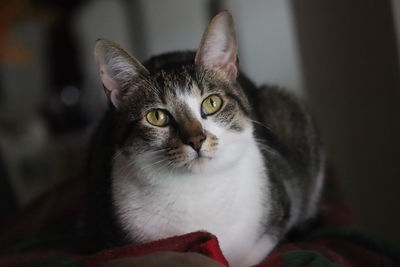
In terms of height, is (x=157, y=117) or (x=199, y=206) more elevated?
(x=157, y=117)

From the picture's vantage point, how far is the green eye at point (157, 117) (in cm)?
98

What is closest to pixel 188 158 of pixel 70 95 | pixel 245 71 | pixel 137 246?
pixel 137 246

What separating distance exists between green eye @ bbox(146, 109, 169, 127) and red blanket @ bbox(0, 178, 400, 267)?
0.23m

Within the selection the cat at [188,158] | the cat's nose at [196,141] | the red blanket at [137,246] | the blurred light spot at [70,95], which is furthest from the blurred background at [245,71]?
the cat's nose at [196,141]

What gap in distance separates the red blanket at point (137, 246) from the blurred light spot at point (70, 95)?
2.30 meters

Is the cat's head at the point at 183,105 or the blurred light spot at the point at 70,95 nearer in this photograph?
the cat's head at the point at 183,105

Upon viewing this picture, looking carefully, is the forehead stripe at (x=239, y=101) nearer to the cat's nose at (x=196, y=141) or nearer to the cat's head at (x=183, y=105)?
the cat's head at (x=183, y=105)

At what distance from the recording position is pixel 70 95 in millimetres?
3957

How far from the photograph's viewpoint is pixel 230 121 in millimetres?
1008

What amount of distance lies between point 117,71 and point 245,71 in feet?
6.25

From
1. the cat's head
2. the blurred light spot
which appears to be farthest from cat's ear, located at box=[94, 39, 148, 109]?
the blurred light spot

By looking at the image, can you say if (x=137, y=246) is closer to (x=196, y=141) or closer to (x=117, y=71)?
(x=196, y=141)

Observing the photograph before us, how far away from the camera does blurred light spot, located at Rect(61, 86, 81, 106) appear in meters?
3.91

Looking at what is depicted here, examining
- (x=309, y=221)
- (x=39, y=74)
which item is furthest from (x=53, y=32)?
(x=309, y=221)
